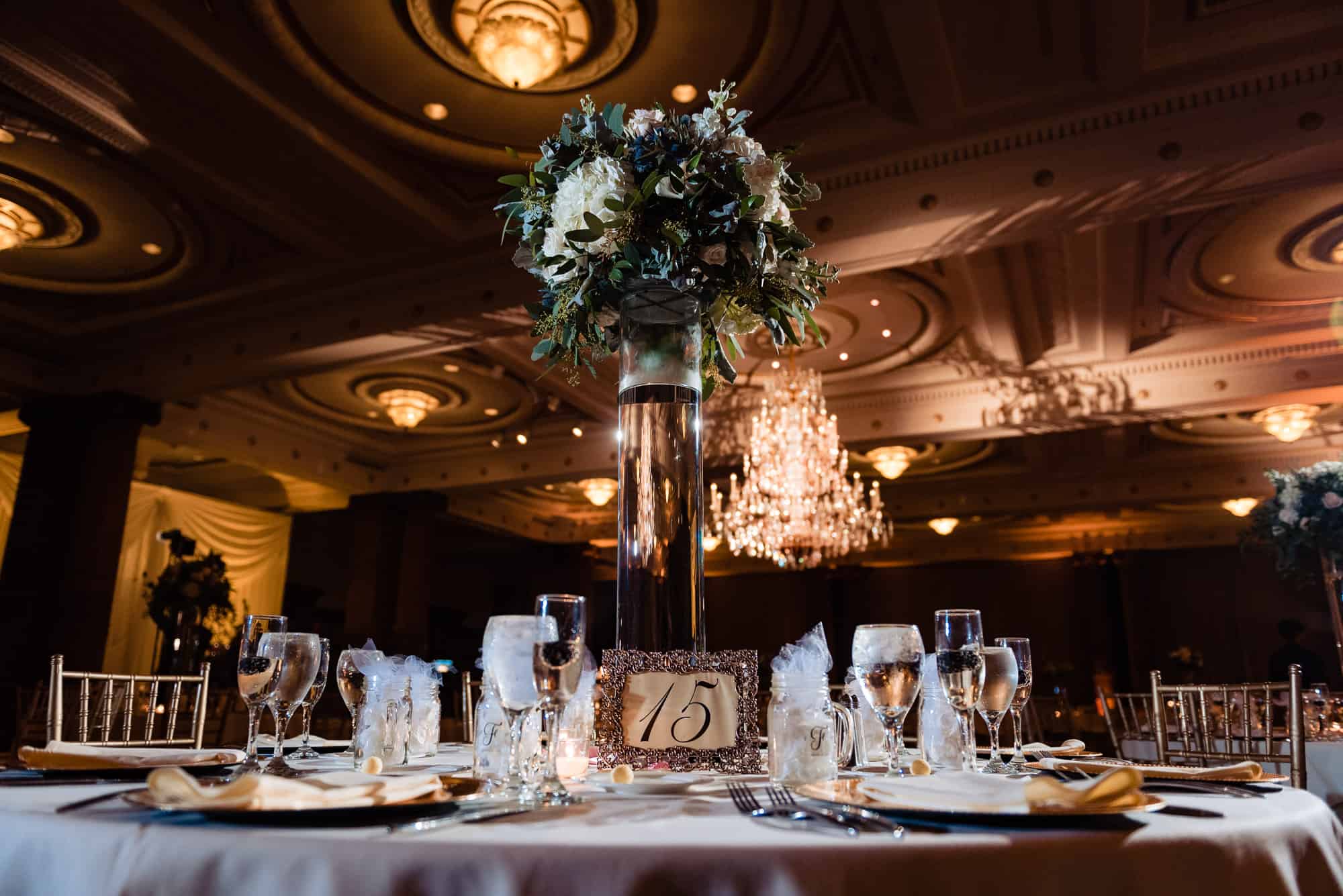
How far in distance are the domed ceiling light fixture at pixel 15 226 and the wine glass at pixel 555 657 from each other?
623cm

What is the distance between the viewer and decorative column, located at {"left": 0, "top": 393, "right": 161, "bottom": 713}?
7059mm

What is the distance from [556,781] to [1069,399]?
7.48 m

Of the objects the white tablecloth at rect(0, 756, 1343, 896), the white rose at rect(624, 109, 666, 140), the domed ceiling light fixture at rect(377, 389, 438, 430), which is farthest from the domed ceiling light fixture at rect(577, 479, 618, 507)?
the white tablecloth at rect(0, 756, 1343, 896)

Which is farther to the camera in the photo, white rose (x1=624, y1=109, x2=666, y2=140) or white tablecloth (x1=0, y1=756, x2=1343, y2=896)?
white rose (x1=624, y1=109, x2=666, y2=140)

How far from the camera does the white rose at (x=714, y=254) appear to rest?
153 centimetres

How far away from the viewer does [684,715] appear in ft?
4.49

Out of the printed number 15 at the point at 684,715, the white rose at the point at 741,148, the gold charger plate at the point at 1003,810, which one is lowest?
the gold charger plate at the point at 1003,810

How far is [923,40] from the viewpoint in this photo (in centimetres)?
409

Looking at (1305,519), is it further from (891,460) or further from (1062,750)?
(1062,750)

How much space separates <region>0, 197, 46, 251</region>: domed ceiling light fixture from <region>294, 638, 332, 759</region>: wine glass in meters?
5.36

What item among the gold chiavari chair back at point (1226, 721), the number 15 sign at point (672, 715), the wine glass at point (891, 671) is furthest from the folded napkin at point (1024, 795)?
the gold chiavari chair back at point (1226, 721)

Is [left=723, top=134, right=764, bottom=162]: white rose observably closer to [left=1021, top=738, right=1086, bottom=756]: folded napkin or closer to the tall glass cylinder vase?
the tall glass cylinder vase

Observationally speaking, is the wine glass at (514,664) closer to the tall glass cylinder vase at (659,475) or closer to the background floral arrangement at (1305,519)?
the tall glass cylinder vase at (659,475)

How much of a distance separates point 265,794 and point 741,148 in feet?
3.96
